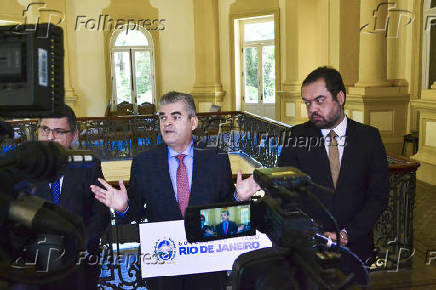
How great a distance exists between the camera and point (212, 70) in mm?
14305

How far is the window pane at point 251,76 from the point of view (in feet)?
46.4

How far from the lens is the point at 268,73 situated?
13945mm

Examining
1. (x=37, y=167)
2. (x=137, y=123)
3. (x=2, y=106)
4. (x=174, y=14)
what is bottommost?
(x=137, y=123)

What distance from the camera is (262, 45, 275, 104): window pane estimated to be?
13852 mm

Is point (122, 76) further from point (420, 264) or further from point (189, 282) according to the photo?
point (189, 282)

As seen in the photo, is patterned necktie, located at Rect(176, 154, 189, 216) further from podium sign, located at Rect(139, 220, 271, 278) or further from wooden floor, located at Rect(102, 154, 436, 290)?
wooden floor, located at Rect(102, 154, 436, 290)

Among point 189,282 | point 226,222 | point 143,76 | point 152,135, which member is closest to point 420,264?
point 189,282

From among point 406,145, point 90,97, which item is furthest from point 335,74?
point 90,97

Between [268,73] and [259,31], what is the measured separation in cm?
133

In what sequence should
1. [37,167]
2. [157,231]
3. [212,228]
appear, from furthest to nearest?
[157,231] < [212,228] < [37,167]

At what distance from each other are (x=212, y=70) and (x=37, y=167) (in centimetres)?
1371

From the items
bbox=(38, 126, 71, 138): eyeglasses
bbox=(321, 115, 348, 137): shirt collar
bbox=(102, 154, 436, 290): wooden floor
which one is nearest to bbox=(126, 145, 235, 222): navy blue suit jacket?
bbox=(38, 126, 71, 138): eyeglasses

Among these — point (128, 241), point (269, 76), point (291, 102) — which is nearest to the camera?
point (128, 241)

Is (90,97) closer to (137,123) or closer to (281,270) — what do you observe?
(137,123)
